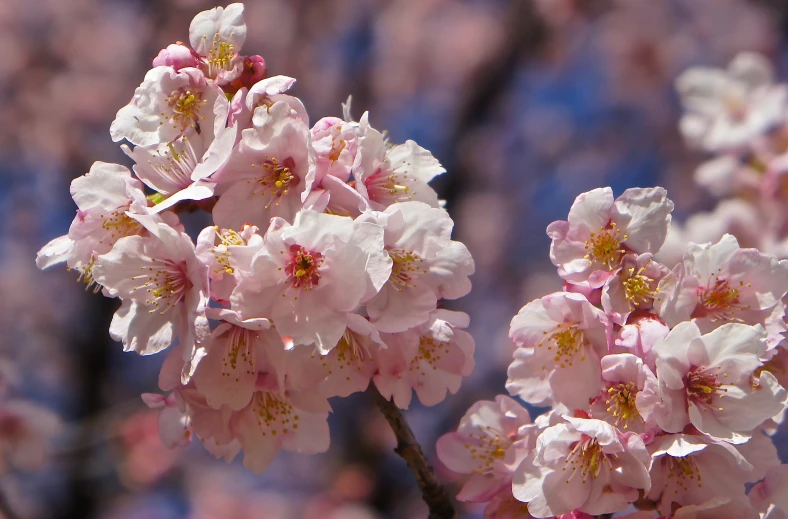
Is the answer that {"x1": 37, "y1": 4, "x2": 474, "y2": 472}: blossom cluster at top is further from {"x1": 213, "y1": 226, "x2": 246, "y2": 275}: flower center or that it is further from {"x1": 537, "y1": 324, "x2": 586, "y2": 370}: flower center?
{"x1": 537, "y1": 324, "x2": 586, "y2": 370}: flower center

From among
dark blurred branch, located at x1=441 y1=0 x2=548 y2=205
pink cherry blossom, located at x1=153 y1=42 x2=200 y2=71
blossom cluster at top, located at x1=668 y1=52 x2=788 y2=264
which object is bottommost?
dark blurred branch, located at x1=441 y1=0 x2=548 y2=205

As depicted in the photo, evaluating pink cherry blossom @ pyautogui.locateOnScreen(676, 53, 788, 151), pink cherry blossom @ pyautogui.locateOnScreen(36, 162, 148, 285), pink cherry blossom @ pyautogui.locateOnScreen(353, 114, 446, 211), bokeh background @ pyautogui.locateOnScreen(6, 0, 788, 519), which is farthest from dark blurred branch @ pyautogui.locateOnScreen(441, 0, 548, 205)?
pink cherry blossom @ pyautogui.locateOnScreen(36, 162, 148, 285)

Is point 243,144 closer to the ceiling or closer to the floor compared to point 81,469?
closer to the ceiling

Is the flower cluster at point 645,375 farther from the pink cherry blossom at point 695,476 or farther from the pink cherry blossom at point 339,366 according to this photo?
the pink cherry blossom at point 339,366

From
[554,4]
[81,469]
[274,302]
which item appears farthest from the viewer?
[554,4]

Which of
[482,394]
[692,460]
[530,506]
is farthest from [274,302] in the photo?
[482,394]

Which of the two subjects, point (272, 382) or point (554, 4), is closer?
point (272, 382)

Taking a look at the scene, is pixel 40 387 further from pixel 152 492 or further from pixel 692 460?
pixel 692 460

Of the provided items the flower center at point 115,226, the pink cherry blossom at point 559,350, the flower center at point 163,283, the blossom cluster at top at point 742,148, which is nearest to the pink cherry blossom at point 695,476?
the pink cherry blossom at point 559,350
